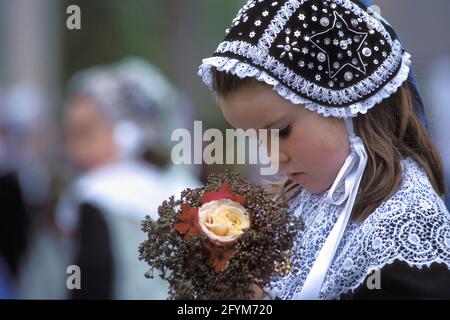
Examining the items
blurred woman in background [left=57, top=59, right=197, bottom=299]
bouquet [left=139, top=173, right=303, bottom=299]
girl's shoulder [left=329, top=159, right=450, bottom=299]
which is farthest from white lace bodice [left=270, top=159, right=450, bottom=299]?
blurred woman in background [left=57, top=59, right=197, bottom=299]

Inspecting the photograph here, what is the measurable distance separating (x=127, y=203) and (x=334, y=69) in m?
2.20

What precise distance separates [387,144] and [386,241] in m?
0.30

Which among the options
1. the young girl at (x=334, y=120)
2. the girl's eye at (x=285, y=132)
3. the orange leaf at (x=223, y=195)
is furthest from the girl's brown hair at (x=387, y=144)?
the orange leaf at (x=223, y=195)

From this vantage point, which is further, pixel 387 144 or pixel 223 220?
pixel 387 144

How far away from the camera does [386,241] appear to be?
2.03 metres

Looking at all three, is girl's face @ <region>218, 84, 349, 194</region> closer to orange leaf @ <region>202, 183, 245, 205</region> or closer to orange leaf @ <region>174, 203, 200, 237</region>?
orange leaf @ <region>202, 183, 245, 205</region>

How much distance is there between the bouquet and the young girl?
11 cm

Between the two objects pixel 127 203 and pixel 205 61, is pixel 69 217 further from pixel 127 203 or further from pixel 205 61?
pixel 205 61

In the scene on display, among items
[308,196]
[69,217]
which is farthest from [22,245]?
[308,196]

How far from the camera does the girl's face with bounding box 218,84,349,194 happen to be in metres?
2.17

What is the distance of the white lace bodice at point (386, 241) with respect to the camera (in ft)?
6.63

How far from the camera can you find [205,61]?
2.26 m

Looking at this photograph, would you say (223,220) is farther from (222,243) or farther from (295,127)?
(295,127)

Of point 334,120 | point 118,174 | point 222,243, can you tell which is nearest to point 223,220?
point 222,243
